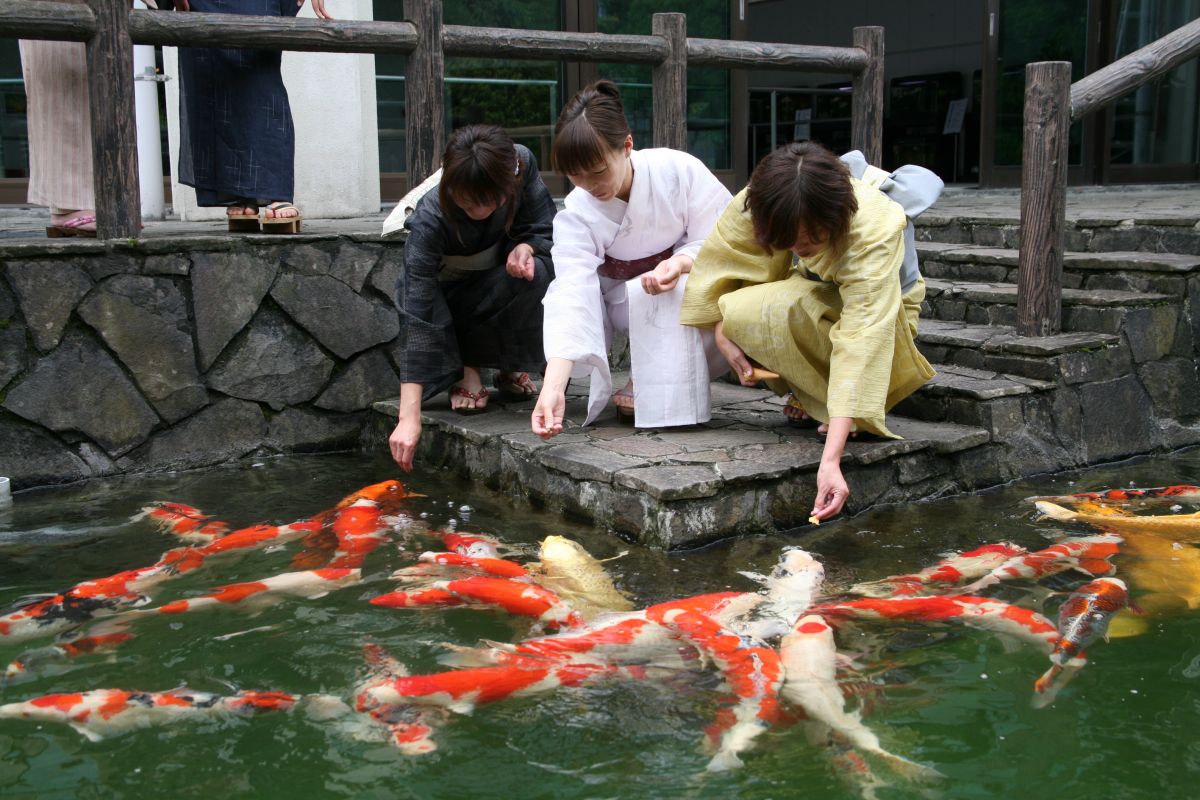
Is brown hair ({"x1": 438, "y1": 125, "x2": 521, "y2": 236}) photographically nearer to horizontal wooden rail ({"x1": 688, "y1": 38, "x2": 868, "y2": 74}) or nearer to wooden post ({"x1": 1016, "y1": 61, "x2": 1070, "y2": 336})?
wooden post ({"x1": 1016, "y1": 61, "x2": 1070, "y2": 336})

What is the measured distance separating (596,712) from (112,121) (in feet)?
10.3

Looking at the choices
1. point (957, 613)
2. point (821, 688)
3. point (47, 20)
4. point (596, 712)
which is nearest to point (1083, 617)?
point (957, 613)

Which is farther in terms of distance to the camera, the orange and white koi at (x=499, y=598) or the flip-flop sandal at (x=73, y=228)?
the flip-flop sandal at (x=73, y=228)

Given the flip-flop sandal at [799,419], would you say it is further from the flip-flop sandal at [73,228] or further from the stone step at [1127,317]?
the flip-flop sandal at [73,228]

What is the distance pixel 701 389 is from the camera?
4016mm

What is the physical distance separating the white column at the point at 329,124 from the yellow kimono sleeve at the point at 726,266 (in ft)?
12.9

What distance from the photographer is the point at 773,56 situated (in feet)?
19.0

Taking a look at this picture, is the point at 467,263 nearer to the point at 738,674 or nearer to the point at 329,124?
the point at 738,674

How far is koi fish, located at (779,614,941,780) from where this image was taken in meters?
2.21

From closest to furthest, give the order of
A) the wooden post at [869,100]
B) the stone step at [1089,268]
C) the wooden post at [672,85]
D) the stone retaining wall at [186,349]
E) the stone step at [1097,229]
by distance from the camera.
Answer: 1. the stone retaining wall at [186,349]
2. the stone step at [1089,268]
3. the stone step at [1097,229]
4. the wooden post at [672,85]
5. the wooden post at [869,100]

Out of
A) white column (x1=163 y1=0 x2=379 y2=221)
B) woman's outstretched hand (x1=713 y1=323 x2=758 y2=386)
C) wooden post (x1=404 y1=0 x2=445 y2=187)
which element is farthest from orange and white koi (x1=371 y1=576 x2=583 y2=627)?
white column (x1=163 y1=0 x2=379 y2=221)

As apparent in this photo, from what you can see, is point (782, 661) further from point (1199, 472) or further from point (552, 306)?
point (1199, 472)

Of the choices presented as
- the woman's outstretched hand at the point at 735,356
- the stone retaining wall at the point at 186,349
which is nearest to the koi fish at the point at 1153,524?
the woman's outstretched hand at the point at 735,356

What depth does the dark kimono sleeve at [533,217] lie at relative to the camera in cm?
435
